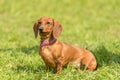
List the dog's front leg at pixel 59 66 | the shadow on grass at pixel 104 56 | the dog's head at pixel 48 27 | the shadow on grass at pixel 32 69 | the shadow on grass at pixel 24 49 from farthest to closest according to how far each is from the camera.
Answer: the shadow on grass at pixel 24 49, the shadow on grass at pixel 104 56, the shadow on grass at pixel 32 69, the dog's front leg at pixel 59 66, the dog's head at pixel 48 27

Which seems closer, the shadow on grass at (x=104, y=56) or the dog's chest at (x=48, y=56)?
the dog's chest at (x=48, y=56)

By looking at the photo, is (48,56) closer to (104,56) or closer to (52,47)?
(52,47)

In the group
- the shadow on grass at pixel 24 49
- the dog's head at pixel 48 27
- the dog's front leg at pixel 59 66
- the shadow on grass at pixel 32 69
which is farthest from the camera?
the shadow on grass at pixel 24 49

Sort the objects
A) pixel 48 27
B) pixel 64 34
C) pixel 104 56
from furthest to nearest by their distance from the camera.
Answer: pixel 64 34
pixel 104 56
pixel 48 27

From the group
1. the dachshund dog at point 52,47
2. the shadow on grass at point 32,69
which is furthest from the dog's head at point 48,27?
the shadow on grass at point 32,69

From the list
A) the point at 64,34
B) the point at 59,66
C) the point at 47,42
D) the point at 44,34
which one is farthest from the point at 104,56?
the point at 64,34

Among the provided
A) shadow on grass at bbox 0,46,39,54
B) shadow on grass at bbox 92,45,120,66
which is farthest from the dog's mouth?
shadow on grass at bbox 0,46,39,54

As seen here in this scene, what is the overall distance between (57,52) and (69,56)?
358 mm

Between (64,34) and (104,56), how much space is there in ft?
11.7

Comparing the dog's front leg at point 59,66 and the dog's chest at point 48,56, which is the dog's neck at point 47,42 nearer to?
the dog's chest at point 48,56

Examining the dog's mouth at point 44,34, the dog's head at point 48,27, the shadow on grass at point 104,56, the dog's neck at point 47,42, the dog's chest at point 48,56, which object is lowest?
the shadow on grass at point 104,56

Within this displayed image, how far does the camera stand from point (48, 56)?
6.89 m

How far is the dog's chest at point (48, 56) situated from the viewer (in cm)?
689

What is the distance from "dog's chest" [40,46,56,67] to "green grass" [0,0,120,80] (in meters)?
0.20
